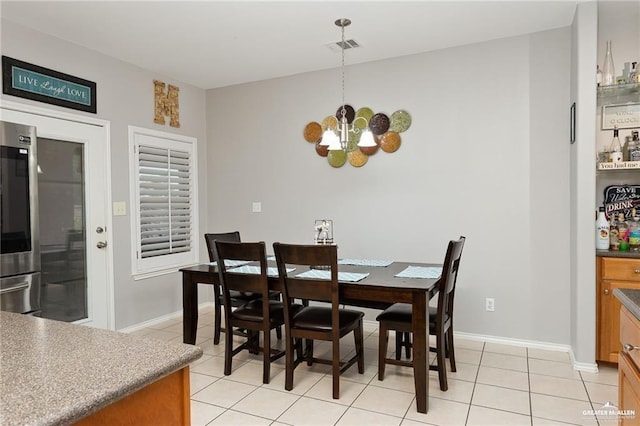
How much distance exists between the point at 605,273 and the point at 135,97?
4.29 metres

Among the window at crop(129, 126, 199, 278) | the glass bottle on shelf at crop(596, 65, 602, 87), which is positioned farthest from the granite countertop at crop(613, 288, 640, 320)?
the window at crop(129, 126, 199, 278)

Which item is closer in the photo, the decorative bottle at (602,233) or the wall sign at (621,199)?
the decorative bottle at (602,233)

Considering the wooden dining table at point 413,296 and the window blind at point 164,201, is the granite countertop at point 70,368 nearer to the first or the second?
the wooden dining table at point 413,296

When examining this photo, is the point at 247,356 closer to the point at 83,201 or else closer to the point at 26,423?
the point at 83,201

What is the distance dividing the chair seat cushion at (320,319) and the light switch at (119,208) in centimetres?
211

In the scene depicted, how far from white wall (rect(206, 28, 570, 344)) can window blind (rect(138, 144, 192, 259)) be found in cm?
94

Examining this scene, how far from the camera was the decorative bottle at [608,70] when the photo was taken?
10.2 feet

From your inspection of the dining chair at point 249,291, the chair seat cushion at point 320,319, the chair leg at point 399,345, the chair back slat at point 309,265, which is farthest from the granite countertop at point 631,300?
the dining chair at point 249,291

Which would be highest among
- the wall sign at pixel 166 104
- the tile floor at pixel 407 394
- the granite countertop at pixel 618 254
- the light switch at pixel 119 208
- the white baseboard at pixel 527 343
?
the wall sign at pixel 166 104

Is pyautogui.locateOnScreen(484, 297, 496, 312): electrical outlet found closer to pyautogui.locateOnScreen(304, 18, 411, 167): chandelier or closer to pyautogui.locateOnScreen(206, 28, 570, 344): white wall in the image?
pyautogui.locateOnScreen(206, 28, 570, 344): white wall

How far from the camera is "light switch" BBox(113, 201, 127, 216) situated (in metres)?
3.84

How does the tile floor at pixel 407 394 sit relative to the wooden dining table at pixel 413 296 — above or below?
below

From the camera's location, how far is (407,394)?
2613mm

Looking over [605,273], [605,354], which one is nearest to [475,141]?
[605,273]
